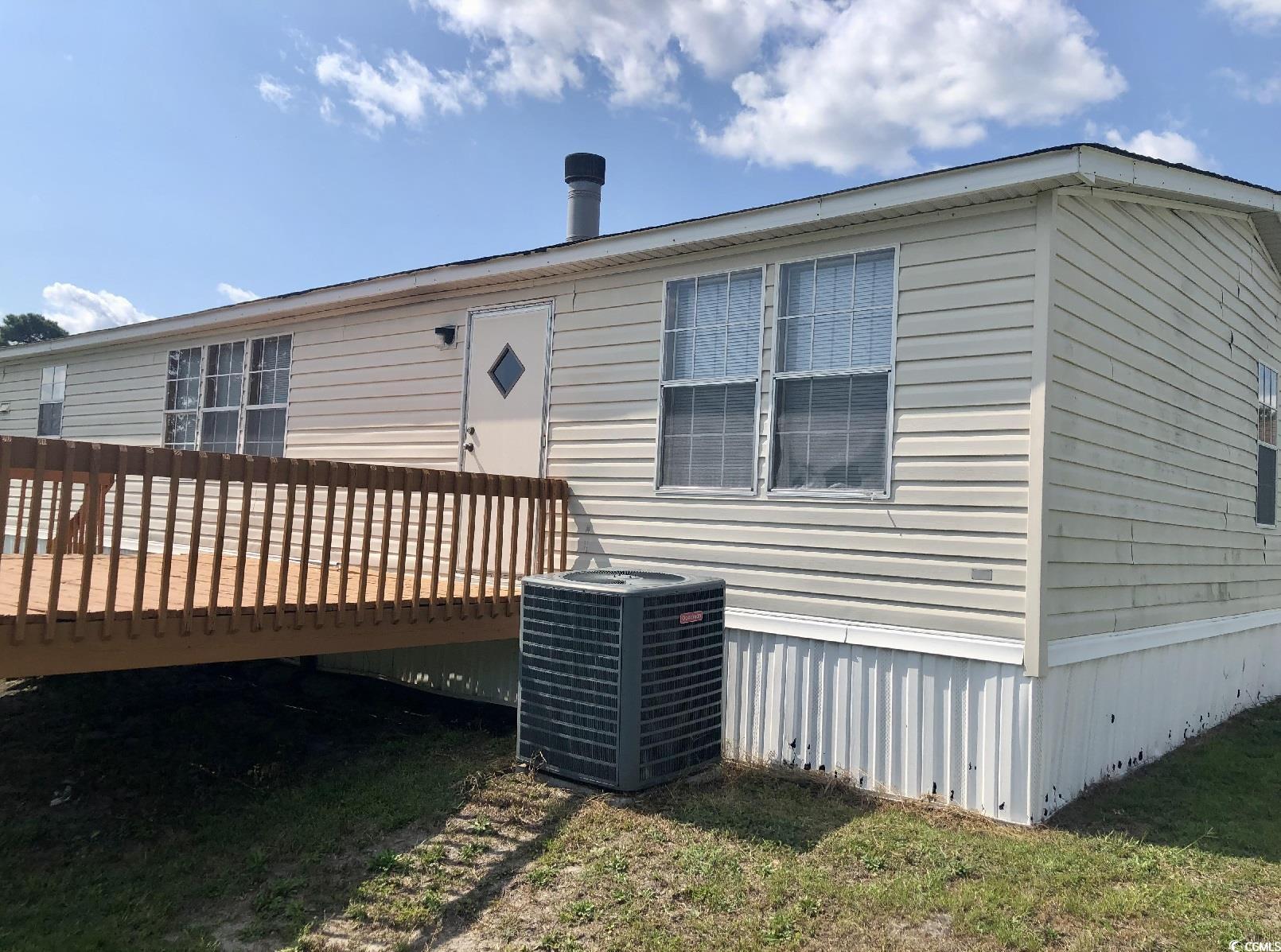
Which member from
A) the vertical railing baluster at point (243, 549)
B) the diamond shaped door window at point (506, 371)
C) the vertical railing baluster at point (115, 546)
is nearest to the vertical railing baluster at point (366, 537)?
the vertical railing baluster at point (243, 549)

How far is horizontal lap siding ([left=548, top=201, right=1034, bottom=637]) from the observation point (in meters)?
4.61

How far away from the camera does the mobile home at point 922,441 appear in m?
4.61

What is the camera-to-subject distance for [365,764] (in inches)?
209

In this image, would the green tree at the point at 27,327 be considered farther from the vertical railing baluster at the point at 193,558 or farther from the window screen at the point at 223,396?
the vertical railing baluster at the point at 193,558

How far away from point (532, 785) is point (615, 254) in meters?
3.50

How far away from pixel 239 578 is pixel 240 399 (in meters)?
5.63

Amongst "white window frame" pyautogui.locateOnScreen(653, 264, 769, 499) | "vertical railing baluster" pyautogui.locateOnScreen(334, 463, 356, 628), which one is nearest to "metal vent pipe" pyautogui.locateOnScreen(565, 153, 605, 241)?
"white window frame" pyautogui.locateOnScreen(653, 264, 769, 499)

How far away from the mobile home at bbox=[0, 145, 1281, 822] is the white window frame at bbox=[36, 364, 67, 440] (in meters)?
6.76

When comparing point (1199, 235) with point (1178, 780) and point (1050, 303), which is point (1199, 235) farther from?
point (1178, 780)

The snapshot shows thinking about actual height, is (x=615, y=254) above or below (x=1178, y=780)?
above

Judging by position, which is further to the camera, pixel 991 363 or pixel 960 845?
pixel 991 363

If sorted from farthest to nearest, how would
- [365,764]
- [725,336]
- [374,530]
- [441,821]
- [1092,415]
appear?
[374,530] < [725,336] < [365,764] < [1092,415] < [441,821]

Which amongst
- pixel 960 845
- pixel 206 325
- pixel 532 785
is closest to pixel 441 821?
pixel 532 785

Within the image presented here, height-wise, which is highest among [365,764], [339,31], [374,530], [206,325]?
[339,31]
